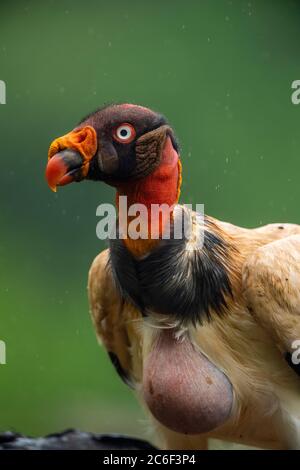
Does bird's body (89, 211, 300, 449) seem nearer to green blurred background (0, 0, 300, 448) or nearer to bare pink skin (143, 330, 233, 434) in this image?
bare pink skin (143, 330, 233, 434)

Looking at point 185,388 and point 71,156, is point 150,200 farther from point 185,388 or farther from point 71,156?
point 185,388

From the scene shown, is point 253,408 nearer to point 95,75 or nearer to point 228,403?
point 228,403

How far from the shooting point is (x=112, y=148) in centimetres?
190

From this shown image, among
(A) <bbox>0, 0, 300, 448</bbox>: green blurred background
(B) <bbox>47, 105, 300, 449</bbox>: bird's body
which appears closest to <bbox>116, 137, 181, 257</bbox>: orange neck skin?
(B) <bbox>47, 105, 300, 449</bbox>: bird's body

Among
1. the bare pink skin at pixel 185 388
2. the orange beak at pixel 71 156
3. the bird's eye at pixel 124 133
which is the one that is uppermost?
the bird's eye at pixel 124 133

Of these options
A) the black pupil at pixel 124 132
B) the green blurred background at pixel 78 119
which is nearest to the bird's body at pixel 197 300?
the black pupil at pixel 124 132

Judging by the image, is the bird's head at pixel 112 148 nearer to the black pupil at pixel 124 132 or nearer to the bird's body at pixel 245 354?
the black pupil at pixel 124 132

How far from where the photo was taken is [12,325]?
4.20m

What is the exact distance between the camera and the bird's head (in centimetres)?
185

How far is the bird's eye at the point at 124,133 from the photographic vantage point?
6.27 ft

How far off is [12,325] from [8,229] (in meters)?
0.47

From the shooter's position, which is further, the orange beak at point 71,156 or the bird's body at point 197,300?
the bird's body at point 197,300

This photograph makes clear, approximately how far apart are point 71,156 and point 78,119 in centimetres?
211

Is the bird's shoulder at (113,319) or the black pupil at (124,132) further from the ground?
the black pupil at (124,132)
